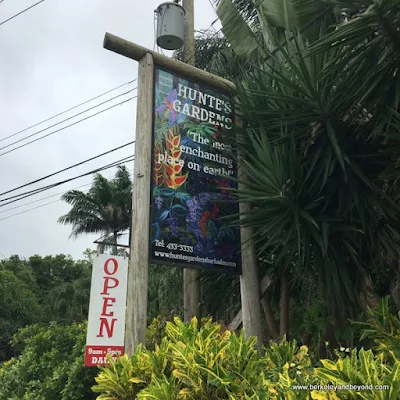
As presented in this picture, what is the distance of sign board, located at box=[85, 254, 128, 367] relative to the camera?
4793mm

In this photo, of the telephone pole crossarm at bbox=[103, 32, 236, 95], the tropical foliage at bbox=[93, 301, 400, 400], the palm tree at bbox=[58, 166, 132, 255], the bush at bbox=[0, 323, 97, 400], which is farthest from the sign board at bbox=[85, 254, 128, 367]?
the palm tree at bbox=[58, 166, 132, 255]

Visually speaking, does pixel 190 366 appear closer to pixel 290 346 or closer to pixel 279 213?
pixel 290 346

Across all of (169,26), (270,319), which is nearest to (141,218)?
(270,319)

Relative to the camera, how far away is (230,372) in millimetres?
3230

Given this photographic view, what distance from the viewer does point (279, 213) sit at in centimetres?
471

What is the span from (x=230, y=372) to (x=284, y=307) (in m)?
2.76

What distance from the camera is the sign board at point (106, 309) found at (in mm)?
4793

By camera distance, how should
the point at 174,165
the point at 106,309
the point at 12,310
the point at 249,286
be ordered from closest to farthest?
the point at 106,309
the point at 174,165
the point at 249,286
the point at 12,310

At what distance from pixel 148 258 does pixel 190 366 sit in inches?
59.1

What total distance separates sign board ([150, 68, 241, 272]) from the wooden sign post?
3 centimetres

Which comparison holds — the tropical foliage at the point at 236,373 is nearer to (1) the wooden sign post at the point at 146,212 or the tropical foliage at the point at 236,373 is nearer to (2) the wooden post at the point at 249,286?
(1) the wooden sign post at the point at 146,212

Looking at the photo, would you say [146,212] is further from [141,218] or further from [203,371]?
[203,371]

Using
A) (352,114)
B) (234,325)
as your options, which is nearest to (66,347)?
(234,325)

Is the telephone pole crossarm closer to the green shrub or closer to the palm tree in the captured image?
the green shrub
